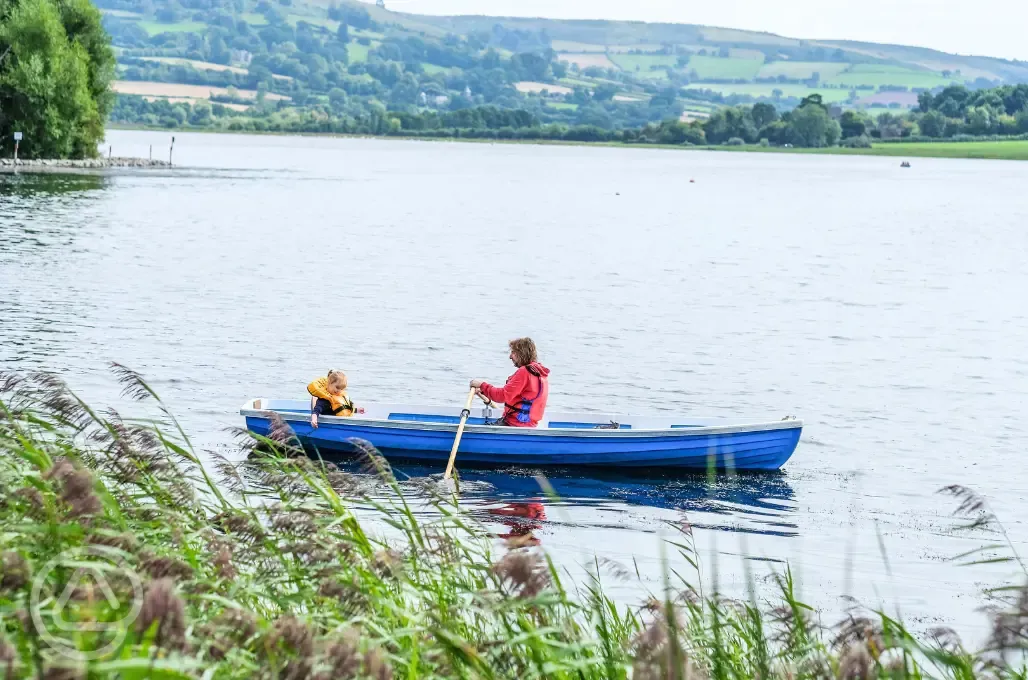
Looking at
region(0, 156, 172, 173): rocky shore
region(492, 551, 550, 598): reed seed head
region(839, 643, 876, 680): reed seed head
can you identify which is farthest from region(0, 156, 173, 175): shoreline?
region(839, 643, 876, 680): reed seed head

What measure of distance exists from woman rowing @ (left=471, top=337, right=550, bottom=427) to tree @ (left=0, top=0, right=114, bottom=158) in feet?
219

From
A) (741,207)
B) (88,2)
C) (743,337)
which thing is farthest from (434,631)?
(741,207)

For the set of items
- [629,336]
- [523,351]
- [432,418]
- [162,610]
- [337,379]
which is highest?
[162,610]

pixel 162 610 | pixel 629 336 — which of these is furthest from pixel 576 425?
pixel 162 610

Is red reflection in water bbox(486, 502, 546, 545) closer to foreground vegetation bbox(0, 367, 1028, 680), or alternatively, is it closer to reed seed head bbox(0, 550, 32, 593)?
foreground vegetation bbox(0, 367, 1028, 680)

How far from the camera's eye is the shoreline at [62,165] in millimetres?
82438

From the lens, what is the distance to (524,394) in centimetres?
1744

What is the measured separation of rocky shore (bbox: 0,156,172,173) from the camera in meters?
82.6

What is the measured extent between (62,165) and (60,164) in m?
0.57

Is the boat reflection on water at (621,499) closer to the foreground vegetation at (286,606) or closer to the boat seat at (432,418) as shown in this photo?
the boat seat at (432,418)

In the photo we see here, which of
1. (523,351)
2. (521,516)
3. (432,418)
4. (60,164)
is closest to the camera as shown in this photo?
(521,516)

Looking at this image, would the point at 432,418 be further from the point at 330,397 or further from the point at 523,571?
the point at 523,571

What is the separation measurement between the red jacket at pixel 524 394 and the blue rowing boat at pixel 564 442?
35 centimetres

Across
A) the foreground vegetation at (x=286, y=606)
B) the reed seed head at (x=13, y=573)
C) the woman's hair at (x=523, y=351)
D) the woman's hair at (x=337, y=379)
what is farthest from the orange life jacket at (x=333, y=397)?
the reed seed head at (x=13, y=573)
